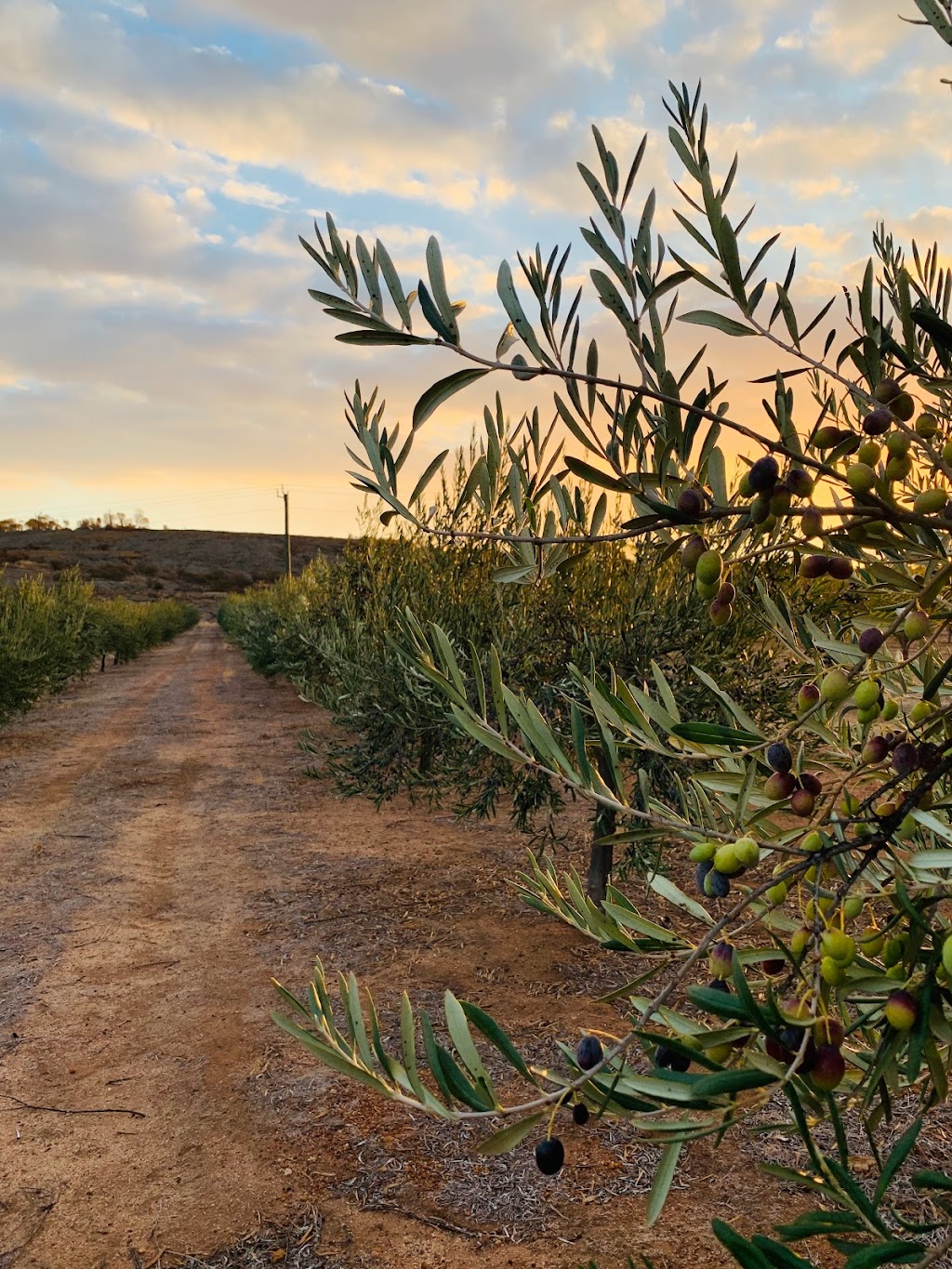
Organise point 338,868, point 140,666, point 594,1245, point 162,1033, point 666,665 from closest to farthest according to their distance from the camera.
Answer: point 594,1245, point 162,1033, point 666,665, point 338,868, point 140,666

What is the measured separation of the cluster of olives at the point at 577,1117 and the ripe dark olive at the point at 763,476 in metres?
0.56

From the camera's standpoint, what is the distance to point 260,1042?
15.3 feet

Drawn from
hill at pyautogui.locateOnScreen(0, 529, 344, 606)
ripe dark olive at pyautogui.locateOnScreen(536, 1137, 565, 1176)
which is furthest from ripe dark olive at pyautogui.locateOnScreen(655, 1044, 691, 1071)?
hill at pyautogui.locateOnScreen(0, 529, 344, 606)

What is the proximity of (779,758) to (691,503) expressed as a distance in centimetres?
34

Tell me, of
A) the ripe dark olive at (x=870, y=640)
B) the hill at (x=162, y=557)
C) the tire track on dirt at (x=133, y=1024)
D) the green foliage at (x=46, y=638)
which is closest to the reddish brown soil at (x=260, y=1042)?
the tire track on dirt at (x=133, y=1024)

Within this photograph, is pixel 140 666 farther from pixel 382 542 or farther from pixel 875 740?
pixel 875 740

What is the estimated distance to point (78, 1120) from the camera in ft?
13.2

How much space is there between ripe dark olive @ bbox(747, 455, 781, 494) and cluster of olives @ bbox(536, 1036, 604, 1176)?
559 mm

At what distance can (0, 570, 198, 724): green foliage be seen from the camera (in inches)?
599

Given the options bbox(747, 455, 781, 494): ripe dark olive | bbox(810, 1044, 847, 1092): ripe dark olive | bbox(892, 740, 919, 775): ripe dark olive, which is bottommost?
bbox(810, 1044, 847, 1092): ripe dark olive

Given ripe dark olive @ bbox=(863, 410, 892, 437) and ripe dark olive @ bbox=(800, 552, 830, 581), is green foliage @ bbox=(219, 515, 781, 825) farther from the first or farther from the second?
ripe dark olive @ bbox=(863, 410, 892, 437)

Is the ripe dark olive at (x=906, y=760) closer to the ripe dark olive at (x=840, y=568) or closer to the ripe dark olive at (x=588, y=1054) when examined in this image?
the ripe dark olive at (x=840, y=568)

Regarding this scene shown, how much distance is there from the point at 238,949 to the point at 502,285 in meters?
5.89

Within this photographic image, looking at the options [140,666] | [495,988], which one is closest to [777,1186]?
[495,988]
